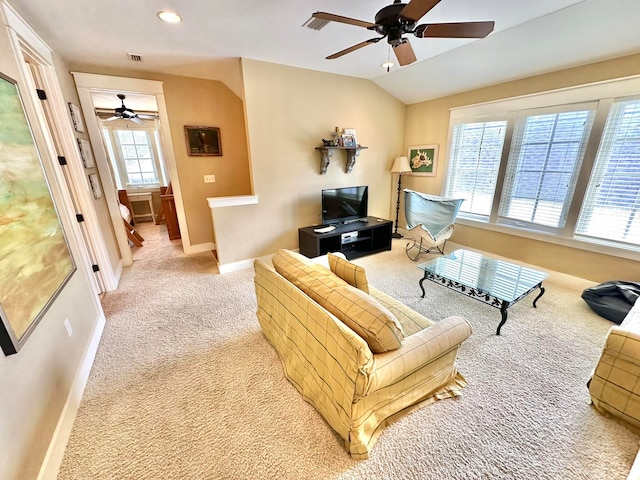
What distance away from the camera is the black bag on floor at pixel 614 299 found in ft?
7.32

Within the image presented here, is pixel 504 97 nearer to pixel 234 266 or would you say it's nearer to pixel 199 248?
pixel 234 266

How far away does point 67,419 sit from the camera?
1.46m

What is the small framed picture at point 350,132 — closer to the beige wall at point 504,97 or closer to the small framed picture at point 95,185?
the beige wall at point 504,97

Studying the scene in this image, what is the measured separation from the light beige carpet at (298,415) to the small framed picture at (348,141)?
2.56 meters

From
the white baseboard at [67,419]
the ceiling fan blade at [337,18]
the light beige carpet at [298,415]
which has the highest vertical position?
the ceiling fan blade at [337,18]

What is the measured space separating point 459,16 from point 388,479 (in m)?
3.33

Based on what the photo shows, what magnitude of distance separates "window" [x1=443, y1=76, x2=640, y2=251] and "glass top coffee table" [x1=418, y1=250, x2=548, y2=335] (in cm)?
96

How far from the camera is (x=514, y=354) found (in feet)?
6.40

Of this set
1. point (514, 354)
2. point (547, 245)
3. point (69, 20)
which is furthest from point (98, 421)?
point (547, 245)

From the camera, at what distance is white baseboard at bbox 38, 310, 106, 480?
4.00 ft

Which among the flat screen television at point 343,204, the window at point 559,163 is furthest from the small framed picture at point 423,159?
the flat screen television at point 343,204

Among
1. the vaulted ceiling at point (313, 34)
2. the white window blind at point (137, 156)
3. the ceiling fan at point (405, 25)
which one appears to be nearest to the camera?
the ceiling fan at point (405, 25)

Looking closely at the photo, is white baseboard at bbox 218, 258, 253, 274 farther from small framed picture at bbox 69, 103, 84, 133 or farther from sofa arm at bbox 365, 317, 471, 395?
sofa arm at bbox 365, 317, 471, 395

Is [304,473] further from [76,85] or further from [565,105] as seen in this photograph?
[76,85]
